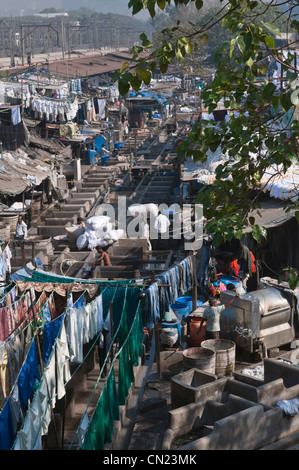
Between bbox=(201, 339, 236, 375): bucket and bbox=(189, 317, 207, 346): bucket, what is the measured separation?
72cm

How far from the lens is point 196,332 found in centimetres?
1197

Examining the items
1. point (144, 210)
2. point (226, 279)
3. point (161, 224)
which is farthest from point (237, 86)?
point (144, 210)

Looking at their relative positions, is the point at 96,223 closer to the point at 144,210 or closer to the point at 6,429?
the point at 144,210

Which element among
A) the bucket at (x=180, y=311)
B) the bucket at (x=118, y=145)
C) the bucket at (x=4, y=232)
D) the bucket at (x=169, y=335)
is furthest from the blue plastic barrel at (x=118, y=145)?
the bucket at (x=169, y=335)

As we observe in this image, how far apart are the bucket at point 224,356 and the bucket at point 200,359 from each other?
0.51 ft

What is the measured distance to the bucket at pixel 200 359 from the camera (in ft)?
33.8

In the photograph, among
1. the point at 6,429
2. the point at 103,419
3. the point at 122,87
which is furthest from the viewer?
the point at 103,419

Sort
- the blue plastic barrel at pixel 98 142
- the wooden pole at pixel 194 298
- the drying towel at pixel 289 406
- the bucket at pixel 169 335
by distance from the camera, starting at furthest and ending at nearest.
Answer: the blue plastic barrel at pixel 98 142 → the wooden pole at pixel 194 298 → the bucket at pixel 169 335 → the drying towel at pixel 289 406

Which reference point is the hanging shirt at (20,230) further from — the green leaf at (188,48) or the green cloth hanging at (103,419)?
the green leaf at (188,48)

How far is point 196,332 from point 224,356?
1.24 m

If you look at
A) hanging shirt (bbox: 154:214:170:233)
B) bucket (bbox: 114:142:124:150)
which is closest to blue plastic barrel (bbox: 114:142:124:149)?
bucket (bbox: 114:142:124:150)

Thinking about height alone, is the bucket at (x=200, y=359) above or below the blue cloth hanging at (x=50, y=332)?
below

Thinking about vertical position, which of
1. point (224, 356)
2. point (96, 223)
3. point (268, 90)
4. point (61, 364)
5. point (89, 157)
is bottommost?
point (224, 356)

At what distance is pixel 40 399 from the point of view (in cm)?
812
